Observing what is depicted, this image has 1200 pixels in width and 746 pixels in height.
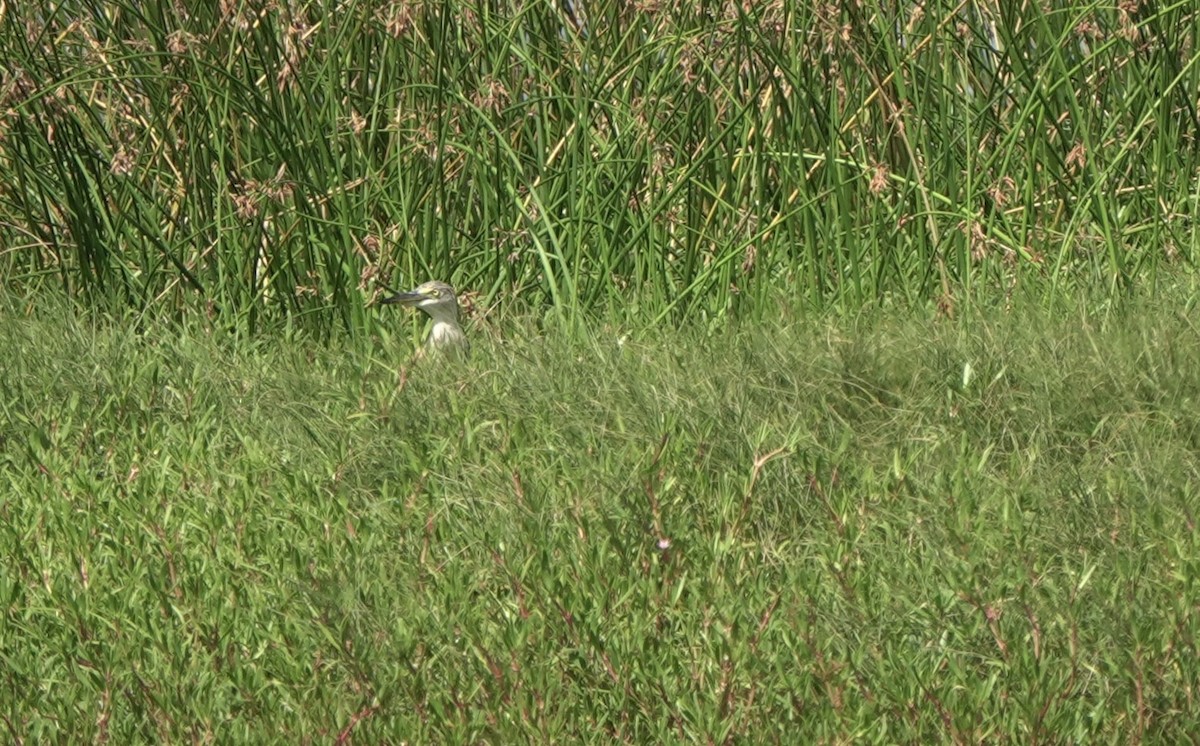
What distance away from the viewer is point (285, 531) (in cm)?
286

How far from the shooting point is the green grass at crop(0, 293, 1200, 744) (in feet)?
7.61

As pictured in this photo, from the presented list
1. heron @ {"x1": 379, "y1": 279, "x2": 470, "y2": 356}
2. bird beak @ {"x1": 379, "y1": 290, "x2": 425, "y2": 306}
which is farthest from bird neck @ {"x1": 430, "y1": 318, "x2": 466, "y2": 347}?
bird beak @ {"x1": 379, "y1": 290, "x2": 425, "y2": 306}

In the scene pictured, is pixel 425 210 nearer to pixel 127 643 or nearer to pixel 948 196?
pixel 948 196

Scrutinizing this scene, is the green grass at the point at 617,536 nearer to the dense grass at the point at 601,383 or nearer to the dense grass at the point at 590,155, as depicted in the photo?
the dense grass at the point at 601,383

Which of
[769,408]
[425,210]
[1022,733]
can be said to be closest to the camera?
[1022,733]

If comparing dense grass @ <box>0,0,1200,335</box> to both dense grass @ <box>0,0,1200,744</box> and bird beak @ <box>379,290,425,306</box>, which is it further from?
bird beak @ <box>379,290,425,306</box>

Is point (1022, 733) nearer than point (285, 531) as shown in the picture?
Yes

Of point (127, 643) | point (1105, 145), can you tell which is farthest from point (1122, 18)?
point (127, 643)

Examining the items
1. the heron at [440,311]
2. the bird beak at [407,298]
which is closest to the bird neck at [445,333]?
the heron at [440,311]

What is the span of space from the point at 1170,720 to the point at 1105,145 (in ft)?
8.32

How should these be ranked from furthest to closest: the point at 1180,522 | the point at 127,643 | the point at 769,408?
the point at 769,408 < the point at 1180,522 < the point at 127,643

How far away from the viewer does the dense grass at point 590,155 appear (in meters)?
4.18

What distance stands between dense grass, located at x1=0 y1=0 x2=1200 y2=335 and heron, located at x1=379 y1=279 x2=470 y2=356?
0.75 feet

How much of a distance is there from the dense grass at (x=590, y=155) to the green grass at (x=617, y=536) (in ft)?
1.49
